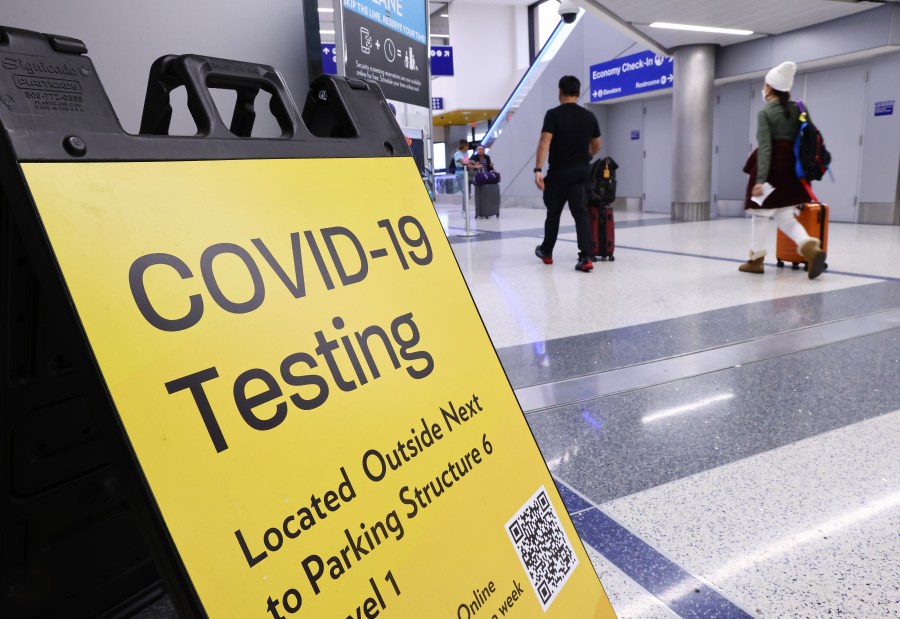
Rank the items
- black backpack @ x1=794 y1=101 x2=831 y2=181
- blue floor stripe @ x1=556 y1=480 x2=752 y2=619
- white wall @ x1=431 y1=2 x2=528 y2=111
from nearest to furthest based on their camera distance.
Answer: blue floor stripe @ x1=556 y1=480 x2=752 y2=619
black backpack @ x1=794 y1=101 x2=831 y2=181
white wall @ x1=431 y1=2 x2=528 y2=111

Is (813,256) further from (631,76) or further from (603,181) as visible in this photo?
(631,76)

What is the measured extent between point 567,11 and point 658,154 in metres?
3.15

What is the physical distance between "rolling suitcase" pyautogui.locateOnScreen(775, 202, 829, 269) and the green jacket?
21.2 inches

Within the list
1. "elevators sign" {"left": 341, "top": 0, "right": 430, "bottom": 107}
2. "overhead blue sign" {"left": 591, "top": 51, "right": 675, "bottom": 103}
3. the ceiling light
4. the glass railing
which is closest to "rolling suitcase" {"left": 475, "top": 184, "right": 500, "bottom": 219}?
the glass railing

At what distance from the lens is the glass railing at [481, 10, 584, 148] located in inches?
457

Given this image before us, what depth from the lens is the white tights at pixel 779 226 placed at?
3900mm

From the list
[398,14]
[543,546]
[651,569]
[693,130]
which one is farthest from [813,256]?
[693,130]

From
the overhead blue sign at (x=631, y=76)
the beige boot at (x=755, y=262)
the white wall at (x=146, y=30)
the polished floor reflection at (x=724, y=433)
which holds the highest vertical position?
the overhead blue sign at (x=631, y=76)

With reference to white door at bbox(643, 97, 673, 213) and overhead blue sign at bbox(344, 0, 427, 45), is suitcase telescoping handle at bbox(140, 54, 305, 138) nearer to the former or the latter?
overhead blue sign at bbox(344, 0, 427, 45)

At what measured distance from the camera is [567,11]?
10820 millimetres

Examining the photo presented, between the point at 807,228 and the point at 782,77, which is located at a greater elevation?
the point at 782,77

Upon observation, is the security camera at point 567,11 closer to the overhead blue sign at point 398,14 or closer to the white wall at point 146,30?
the overhead blue sign at point 398,14

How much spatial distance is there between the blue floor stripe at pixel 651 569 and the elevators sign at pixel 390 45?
1.80 metres

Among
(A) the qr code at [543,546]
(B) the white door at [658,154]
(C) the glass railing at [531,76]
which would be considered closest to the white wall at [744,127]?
(B) the white door at [658,154]
